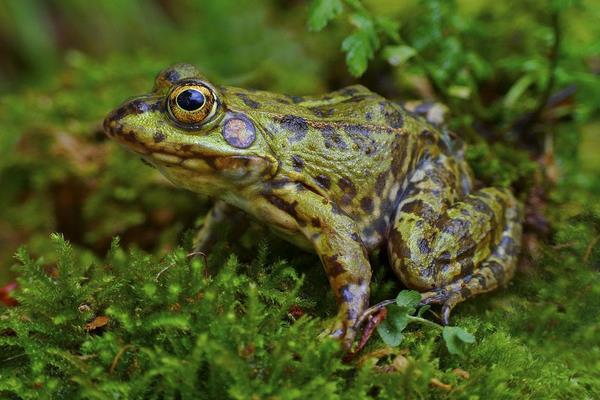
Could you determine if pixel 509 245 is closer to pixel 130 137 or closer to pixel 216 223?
pixel 216 223

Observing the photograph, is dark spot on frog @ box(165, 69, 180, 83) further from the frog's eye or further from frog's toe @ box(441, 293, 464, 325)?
frog's toe @ box(441, 293, 464, 325)

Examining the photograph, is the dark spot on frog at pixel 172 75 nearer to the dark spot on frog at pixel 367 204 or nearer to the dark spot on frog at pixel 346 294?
the dark spot on frog at pixel 367 204

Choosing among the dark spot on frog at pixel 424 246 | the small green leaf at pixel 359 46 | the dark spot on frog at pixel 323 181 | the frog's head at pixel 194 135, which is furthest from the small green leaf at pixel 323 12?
the dark spot on frog at pixel 424 246

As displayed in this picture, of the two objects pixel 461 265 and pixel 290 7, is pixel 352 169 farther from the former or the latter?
pixel 290 7

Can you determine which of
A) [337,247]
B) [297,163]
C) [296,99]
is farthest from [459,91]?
[337,247]

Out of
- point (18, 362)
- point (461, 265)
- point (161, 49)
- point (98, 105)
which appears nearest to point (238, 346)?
point (18, 362)

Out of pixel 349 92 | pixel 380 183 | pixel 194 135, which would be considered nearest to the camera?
pixel 194 135

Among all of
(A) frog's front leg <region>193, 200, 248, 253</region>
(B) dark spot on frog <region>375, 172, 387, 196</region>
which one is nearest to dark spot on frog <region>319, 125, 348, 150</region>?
(B) dark spot on frog <region>375, 172, 387, 196</region>
